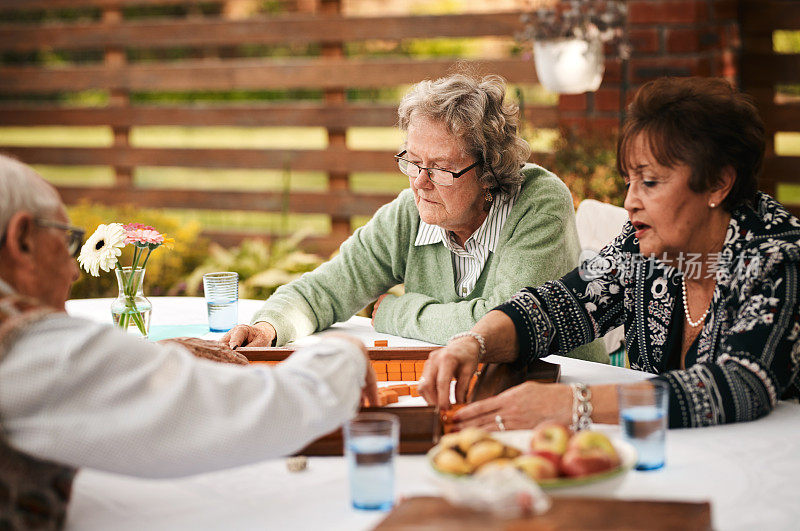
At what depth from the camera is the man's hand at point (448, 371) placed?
5.82 feet

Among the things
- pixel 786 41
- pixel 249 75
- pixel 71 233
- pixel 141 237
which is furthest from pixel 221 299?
pixel 249 75

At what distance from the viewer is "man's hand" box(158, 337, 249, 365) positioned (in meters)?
1.89

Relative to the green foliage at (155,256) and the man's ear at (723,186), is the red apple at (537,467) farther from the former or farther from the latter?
the green foliage at (155,256)

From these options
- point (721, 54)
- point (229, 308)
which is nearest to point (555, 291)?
point (229, 308)

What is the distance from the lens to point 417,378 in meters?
2.04

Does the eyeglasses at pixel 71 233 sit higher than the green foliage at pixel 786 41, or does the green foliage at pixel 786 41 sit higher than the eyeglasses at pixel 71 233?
the green foliage at pixel 786 41

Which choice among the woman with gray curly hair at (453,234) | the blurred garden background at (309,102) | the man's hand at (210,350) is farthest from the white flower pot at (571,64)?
the man's hand at (210,350)

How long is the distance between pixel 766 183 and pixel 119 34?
4.82 meters

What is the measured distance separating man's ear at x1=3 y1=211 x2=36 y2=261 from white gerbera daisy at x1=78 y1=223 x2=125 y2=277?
87 centimetres

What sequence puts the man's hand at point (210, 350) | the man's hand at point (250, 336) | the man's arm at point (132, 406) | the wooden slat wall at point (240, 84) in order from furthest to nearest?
1. the wooden slat wall at point (240, 84)
2. the man's hand at point (250, 336)
3. the man's hand at point (210, 350)
4. the man's arm at point (132, 406)

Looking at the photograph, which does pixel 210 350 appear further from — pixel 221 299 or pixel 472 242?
pixel 472 242

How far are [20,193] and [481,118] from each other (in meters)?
1.49

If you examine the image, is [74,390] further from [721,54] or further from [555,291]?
[721,54]

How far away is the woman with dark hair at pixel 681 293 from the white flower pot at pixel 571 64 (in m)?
2.17
